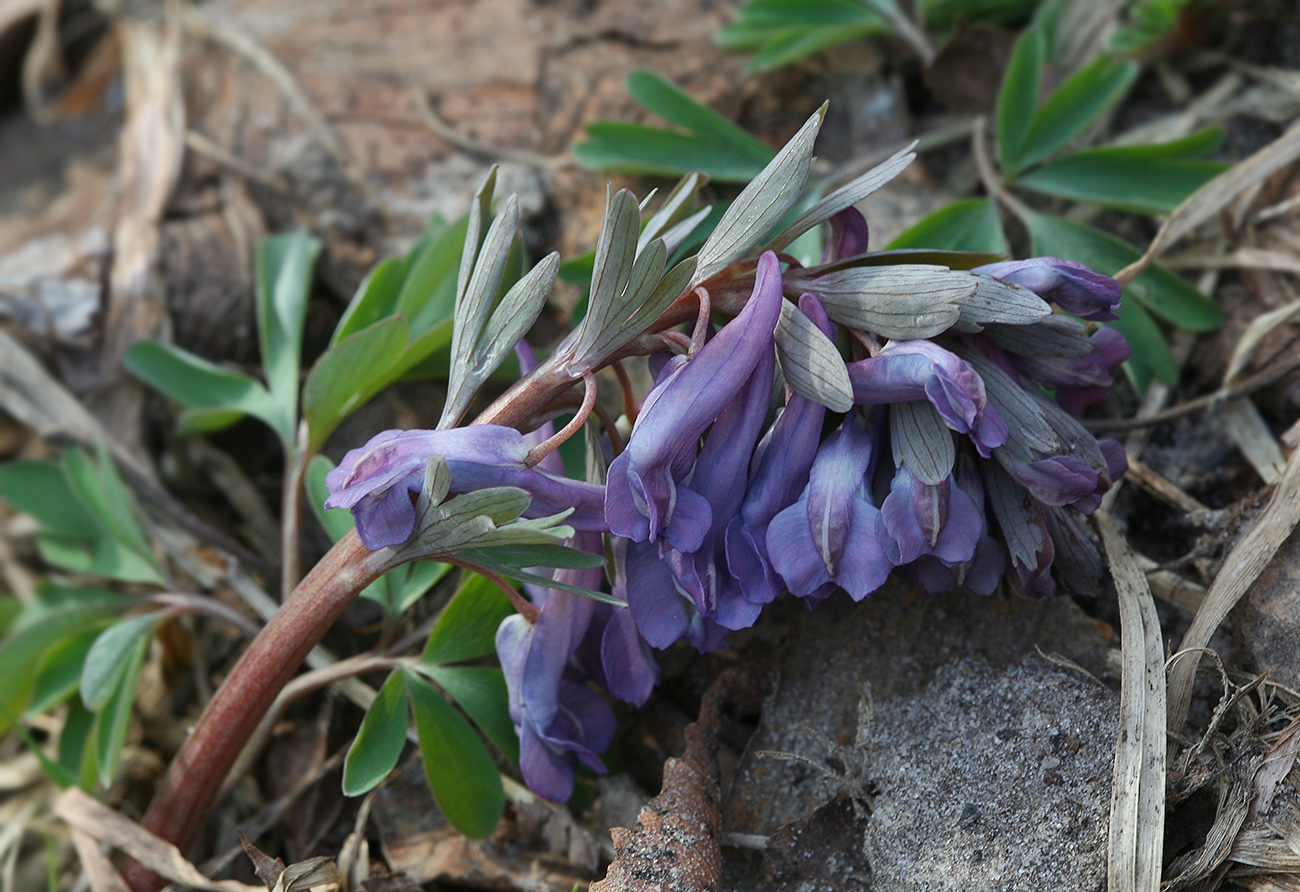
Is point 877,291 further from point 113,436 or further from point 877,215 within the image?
point 113,436

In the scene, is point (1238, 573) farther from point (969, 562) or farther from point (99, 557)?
point (99, 557)

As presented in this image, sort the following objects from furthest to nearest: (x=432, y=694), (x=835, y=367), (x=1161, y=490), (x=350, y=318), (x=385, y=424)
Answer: (x=385, y=424) → (x=350, y=318) → (x=1161, y=490) → (x=432, y=694) → (x=835, y=367)

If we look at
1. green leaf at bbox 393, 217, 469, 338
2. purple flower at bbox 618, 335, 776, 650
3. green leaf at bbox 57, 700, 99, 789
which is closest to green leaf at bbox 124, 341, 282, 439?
green leaf at bbox 393, 217, 469, 338

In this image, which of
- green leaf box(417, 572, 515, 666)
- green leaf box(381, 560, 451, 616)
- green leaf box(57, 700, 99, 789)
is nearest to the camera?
green leaf box(417, 572, 515, 666)

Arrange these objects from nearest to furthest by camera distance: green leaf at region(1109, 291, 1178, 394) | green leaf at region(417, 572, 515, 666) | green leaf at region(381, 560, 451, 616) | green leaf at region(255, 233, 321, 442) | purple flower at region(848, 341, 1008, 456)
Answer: purple flower at region(848, 341, 1008, 456), green leaf at region(417, 572, 515, 666), green leaf at region(381, 560, 451, 616), green leaf at region(1109, 291, 1178, 394), green leaf at region(255, 233, 321, 442)

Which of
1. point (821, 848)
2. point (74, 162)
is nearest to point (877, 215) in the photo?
point (821, 848)

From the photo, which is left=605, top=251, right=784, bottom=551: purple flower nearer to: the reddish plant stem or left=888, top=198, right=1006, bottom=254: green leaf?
the reddish plant stem
